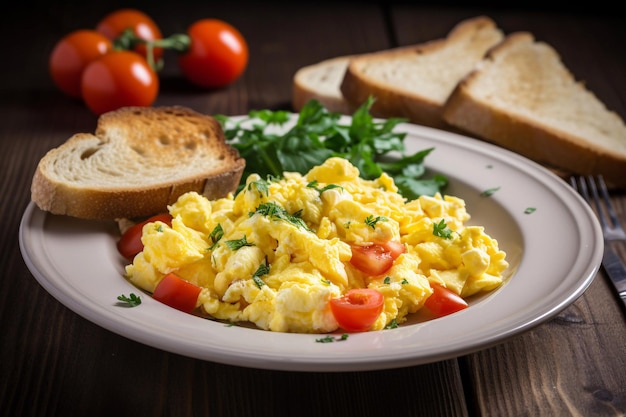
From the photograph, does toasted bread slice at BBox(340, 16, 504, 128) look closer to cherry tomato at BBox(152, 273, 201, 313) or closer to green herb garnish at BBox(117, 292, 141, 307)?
cherry tomato at BBox(152, 273, 201, 313)

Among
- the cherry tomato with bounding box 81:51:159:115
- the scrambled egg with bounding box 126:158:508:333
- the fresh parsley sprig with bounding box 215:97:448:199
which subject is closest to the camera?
the scrambled egg with bounding box 126:158:508:333

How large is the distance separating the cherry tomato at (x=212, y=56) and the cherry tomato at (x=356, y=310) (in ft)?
10.6

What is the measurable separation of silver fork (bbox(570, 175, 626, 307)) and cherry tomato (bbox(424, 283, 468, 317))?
889 mm

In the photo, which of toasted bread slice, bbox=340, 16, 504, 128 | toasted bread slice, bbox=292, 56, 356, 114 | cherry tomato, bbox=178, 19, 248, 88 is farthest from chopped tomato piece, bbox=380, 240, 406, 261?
cherry tomato, bbox=178, 19, 248, 88

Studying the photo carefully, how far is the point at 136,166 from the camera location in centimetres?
364

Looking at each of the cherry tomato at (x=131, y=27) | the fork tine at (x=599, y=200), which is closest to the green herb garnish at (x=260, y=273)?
the fork tine at (x=599, y=200)

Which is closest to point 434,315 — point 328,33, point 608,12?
point 328,33

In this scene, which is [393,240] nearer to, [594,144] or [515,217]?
[515,217]

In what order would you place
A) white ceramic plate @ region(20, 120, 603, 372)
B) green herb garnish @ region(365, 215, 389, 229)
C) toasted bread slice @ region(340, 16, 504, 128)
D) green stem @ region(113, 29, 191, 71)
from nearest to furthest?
white ceramic plate @ region(20, 120, 603, 372), green herb garnish @ region(365, 215, 389, 229), toasted bread slice @ region(340, 16, 504, 128), green stem @ region(113, 29, 191, 71)

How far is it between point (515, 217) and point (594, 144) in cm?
134

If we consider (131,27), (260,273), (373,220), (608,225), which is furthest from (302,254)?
(131,27)

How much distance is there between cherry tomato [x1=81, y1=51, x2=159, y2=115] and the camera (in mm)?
4895

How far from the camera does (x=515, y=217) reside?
3408 millimetres

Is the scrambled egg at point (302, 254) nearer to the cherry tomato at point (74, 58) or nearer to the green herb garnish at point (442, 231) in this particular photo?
the green herb garnish at point (442, 231)
